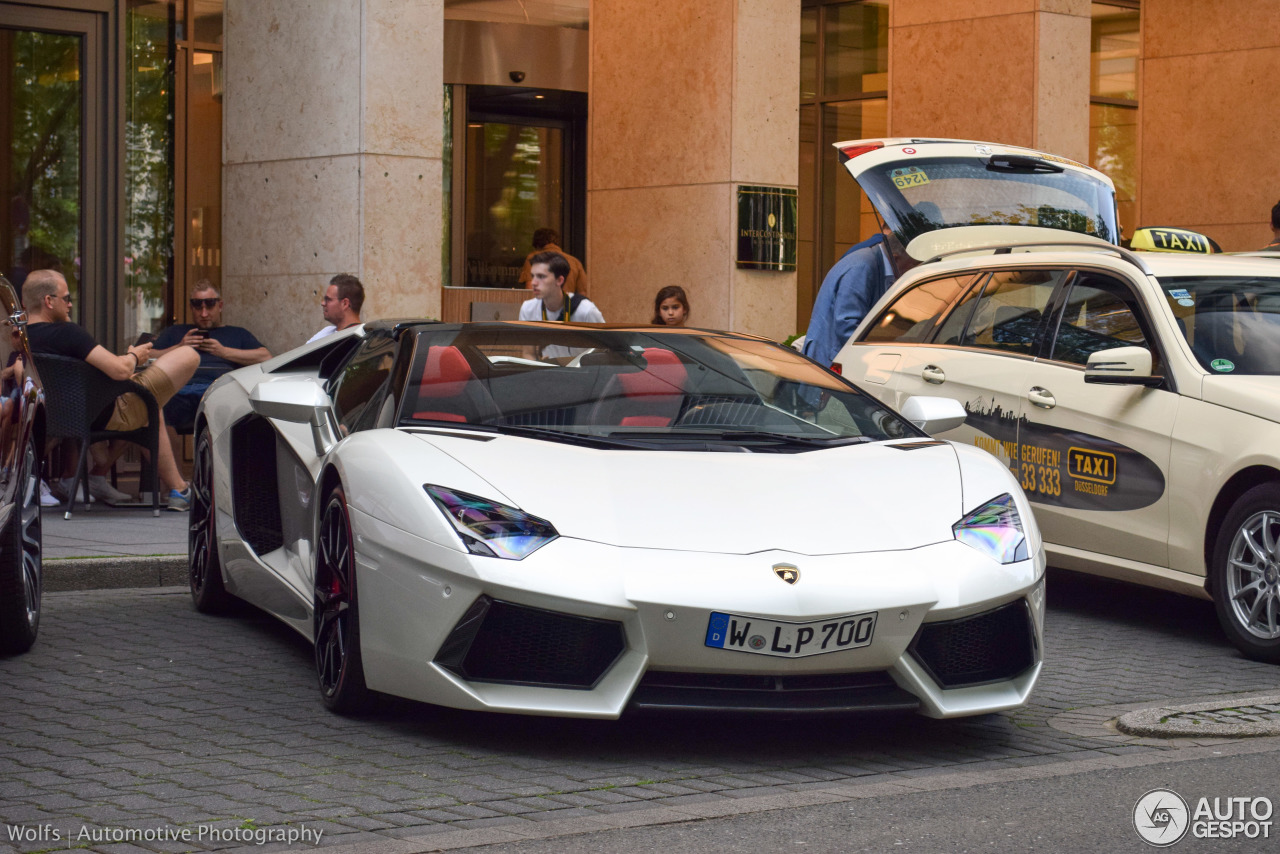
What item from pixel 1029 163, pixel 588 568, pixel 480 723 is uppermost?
pixel 1029 163

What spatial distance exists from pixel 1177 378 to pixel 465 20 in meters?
11.4

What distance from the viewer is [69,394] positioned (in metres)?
9.80

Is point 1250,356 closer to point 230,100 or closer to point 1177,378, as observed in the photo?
point 1177,378

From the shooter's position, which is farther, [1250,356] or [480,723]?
[1250,356]

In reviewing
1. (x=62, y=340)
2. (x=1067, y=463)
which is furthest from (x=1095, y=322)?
(x=62, y=340)

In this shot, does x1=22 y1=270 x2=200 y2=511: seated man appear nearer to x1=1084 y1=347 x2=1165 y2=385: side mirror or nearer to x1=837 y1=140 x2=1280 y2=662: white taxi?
x1=837 y1=140 x2=1280 y2=662: white taxi

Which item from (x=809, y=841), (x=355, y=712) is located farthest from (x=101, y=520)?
(x=809, y=841)

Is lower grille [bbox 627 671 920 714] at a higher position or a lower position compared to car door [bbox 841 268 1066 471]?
lower

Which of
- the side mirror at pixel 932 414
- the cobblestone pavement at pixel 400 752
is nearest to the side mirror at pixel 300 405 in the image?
the cobblestone pavement at pixel 400 752

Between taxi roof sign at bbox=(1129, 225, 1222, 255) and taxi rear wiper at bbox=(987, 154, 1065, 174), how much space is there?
3.57ft

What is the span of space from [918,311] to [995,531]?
3.91 meters

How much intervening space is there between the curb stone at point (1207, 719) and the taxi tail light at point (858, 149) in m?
5.26

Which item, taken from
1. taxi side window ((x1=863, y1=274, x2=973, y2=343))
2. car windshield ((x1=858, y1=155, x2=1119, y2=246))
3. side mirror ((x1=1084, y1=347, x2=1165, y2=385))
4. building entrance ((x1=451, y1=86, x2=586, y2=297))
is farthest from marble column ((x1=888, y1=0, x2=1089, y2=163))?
side mirror ((x1=1084, y1=347, x2=1165, y2=385))

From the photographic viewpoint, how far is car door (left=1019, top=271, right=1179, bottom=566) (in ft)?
24.0
